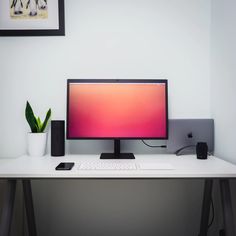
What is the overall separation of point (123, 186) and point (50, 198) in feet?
1.80

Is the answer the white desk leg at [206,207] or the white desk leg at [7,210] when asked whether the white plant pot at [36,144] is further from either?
the white desk leg at [206,207]

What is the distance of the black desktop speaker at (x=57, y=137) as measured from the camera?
1530mm

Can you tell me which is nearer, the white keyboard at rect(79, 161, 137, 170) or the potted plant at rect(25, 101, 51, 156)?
the white keyboard at rect(79, 161, 137, 170)

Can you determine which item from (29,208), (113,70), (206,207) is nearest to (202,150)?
(206,207)

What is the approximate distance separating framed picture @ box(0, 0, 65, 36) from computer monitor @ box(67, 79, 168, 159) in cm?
49

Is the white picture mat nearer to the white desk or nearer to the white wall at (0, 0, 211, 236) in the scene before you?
the white wall at (0, 0, 211, 236)

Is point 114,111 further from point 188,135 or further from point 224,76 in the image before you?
point 224,76

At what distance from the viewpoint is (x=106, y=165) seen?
1278 millimetres

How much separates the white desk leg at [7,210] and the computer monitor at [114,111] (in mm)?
488

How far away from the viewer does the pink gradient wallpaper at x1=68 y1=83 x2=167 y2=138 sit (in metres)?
1.53

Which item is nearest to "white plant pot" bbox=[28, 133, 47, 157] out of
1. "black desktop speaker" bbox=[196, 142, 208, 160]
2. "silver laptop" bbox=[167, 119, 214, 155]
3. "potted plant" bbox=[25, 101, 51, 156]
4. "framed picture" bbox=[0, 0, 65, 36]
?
"potted plant" bbox=[25, 101, 51, 156]

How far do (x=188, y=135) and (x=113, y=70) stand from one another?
0.71m

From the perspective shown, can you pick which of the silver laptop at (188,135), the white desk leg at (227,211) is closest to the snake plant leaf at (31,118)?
the silver laptop at (188,135)

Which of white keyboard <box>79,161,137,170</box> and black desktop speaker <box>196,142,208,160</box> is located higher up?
black desktop speaker <box>196,142,208,160</box>
